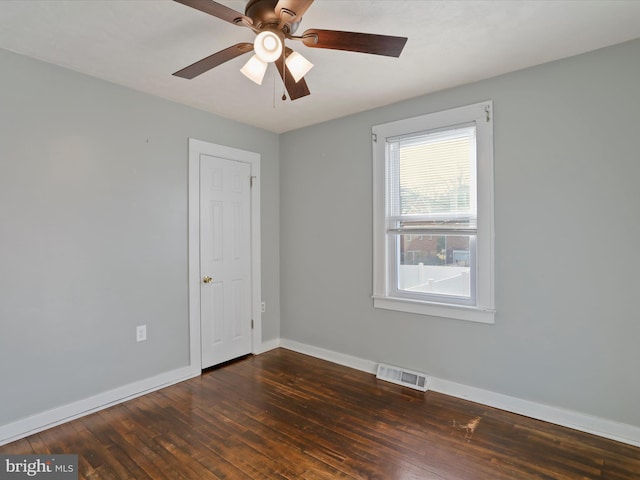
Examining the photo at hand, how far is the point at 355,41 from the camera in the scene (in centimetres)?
166

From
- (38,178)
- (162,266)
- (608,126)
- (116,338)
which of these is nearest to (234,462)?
(116,338)

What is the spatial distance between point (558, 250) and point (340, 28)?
209 cm

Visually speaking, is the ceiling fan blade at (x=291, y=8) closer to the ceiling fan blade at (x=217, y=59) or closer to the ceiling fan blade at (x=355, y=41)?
the ceiling fan blade at (x=355, y=41)

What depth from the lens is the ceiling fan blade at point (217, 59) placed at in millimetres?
1802

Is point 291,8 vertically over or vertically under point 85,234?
over

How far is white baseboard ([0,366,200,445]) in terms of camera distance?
230 centimetres

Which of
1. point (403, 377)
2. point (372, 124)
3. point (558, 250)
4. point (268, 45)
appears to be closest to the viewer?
point (268, 45)

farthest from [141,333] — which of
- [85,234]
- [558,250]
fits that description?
[558,250]

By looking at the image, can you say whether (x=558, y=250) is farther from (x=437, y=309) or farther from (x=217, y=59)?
(x=217, y=59)

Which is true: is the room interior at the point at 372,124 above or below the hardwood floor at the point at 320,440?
above

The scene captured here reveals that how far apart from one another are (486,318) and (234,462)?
6.74ft

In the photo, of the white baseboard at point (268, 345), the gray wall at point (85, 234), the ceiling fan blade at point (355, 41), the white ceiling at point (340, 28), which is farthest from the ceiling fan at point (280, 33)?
the white baseboard at point (268, 345)

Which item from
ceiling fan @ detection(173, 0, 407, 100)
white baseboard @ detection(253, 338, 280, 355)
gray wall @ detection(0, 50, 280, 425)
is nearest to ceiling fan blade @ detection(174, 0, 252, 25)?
ceiling fan @ detection(173, 0, 407, 100)

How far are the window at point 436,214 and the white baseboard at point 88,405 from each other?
6.65ft
